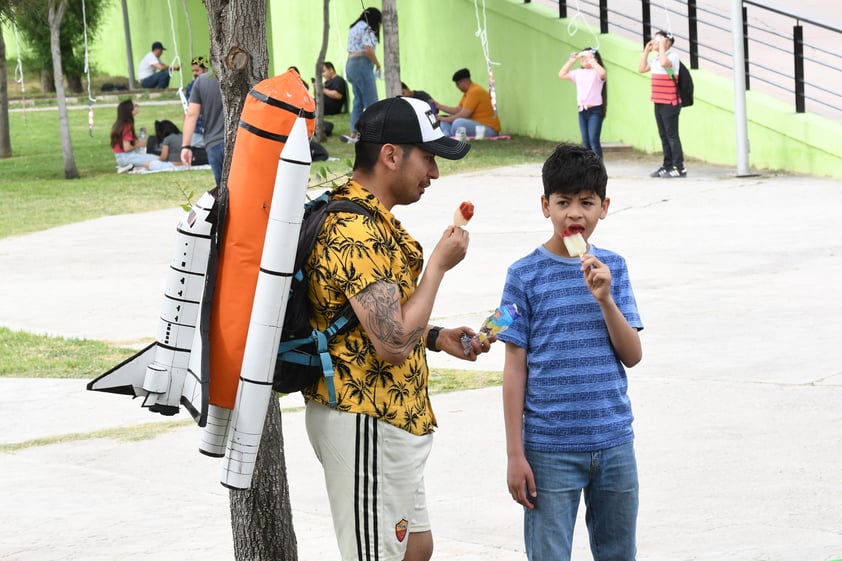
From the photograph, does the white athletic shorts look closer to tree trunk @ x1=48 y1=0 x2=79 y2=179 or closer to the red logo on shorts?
the red logo on shorts

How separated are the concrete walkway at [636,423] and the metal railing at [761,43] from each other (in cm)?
431

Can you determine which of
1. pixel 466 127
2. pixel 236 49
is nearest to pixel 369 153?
pixel 236 49

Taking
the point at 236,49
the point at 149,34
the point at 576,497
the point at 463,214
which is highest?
the point at 149,34

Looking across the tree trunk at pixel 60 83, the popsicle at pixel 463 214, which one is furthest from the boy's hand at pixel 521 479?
the tree trunk at pixel 60 83

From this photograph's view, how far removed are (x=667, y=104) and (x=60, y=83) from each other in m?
8.98

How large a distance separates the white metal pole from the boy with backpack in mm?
731

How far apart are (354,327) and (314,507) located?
7.80ft

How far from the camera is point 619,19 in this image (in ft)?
71.5

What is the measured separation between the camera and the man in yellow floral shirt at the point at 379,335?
340 centimetres

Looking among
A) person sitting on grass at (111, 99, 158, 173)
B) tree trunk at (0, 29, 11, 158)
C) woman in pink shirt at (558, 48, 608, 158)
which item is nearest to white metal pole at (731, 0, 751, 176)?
→ woman in pink shirt at (558, 48, 608, 158)

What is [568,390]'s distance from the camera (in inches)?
147

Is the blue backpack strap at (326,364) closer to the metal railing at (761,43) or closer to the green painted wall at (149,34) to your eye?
the metal railing at (761,43)

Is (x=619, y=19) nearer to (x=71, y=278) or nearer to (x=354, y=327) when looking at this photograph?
(x=71, y=278)

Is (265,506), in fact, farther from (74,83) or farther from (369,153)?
(74,83)
